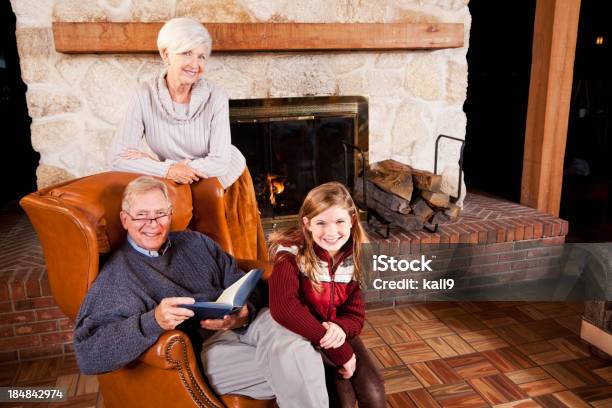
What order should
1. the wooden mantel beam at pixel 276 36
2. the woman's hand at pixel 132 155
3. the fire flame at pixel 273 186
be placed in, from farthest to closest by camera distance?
1. the fire flame at pixel 273 186
2. the wooden mantel beam at pixel 276 36
3. the woman's hand at pixel 132 155

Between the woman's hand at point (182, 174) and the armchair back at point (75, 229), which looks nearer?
the armchair back at point (75, 229)

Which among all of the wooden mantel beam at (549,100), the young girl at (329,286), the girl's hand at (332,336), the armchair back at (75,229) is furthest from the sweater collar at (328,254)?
the wooden mantel beam at (549,100)

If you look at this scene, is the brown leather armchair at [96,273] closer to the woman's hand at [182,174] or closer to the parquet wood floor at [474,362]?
the woman's hand at [182,174]

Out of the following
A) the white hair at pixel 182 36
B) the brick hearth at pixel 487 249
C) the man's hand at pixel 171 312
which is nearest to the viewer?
the man's hand at pixel 171 312

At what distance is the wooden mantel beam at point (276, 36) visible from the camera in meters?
2.43

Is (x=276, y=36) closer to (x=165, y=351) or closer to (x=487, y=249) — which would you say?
(x=487, y=249)

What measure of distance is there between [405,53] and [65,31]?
1871 millimetres

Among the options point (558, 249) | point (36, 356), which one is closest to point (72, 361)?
point (36, 356)

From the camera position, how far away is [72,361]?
7.36ft

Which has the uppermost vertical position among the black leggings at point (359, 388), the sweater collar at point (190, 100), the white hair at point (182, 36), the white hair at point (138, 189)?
the white hair at point (182, 36)

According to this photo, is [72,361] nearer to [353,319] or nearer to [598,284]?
[353,319]

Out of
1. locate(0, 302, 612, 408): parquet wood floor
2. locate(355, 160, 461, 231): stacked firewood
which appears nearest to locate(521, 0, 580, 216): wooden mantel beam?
locate(355, 160, 461, 231): stacked firewood

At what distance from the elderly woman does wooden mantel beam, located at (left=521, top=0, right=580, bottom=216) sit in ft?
7.01

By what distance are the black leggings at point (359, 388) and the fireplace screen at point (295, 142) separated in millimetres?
1700
